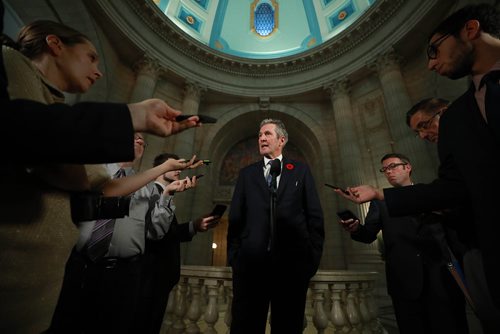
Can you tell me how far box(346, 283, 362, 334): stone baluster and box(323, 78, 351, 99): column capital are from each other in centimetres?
933

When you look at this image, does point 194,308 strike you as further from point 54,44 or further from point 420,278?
point 54,44

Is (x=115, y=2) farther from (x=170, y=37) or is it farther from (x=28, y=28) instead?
(x=28, y=28)

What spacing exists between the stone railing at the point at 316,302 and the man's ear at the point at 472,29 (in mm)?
2179

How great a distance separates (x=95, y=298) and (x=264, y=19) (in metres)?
15.9

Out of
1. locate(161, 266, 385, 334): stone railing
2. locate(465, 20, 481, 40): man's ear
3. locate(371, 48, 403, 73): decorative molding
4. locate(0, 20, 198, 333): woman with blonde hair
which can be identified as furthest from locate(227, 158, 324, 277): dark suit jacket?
locate(371, 48, 403, 73): decorative molding

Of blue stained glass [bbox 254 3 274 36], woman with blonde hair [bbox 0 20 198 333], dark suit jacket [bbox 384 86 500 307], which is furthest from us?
blue stained glass [bbox 254 3 274 36]

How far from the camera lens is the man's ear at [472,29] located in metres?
1.15

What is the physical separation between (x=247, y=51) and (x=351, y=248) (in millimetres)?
12149

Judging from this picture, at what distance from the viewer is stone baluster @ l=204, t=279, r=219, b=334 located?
2.19 metres

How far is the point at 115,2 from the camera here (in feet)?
25.2

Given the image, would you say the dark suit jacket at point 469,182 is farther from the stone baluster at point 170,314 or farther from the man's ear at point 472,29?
the stone baluster at point 170,314

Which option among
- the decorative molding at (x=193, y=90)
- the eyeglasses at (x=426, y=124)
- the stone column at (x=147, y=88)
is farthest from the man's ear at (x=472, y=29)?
the decorative molding at (x=193, y=90)

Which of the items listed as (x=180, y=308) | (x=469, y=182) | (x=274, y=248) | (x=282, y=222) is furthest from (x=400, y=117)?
(x=180, y=308)

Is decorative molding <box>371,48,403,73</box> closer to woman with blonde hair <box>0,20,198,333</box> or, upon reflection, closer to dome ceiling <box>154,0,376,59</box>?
dome ceiling <box>154,0,376,59</box>
